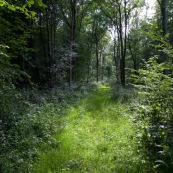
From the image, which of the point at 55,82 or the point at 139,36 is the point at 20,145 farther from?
the point at 139,36

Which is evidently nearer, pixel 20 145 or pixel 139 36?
pixel 20 145

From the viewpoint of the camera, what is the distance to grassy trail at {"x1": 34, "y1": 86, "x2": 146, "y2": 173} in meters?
4.06

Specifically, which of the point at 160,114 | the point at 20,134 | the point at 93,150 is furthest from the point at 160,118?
the point at 20,134

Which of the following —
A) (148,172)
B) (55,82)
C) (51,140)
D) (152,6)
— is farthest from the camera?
(152,6)

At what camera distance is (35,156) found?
4477mm

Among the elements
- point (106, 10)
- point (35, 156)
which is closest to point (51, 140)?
point (35, 156)

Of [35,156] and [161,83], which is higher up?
[161,83]

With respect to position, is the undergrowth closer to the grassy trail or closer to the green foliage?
the grassy trail

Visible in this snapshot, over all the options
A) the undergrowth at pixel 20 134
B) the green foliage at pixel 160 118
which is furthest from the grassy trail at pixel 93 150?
the green foliage at pixel 160 118

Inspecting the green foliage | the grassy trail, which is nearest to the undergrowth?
the grassy trail

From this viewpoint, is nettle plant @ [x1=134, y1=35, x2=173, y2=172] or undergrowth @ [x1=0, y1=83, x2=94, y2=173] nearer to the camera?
undergrowth @ [x1=0, y1=83, x2=94, y2=173]

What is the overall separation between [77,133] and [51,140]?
1.07 metres

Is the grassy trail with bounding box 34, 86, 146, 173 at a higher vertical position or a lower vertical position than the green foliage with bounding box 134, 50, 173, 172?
lower

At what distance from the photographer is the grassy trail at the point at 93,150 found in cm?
406
